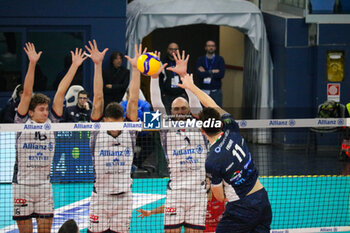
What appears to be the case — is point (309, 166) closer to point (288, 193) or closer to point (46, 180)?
point (288, 193)

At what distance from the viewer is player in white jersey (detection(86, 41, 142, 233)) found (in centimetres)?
884

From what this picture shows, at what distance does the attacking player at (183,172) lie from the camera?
8883mm

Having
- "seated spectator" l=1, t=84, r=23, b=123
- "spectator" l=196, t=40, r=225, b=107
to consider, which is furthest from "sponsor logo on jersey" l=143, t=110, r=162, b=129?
"spectator" l=196, t=40, r=225, b=107

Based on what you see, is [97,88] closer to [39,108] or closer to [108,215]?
[39,108]

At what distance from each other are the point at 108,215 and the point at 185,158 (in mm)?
1317

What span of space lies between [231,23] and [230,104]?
15.7 feet

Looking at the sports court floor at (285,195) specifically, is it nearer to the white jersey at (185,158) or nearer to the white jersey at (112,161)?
the white jersey at (112,161)

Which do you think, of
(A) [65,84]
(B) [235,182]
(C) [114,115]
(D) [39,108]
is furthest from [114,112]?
(B) [235,182]

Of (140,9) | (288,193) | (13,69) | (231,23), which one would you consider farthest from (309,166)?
(13,69)

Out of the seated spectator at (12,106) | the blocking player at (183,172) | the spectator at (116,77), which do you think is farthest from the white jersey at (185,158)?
the spectator at (116,77)

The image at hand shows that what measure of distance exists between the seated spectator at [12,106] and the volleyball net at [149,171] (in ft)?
1.17

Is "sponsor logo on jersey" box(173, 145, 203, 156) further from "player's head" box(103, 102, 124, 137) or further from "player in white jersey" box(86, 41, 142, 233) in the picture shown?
"player's head" box(103, 102, 124, 137)

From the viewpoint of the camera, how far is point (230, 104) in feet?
74.9

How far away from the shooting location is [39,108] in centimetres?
912
